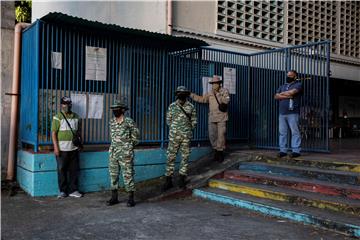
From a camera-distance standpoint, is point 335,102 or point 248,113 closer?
point 248,113

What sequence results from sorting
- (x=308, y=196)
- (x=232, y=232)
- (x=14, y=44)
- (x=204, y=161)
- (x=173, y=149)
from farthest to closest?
1. (x=204, y=161)
2. (x=14, y=44)
3. (x=173, y=149)
4. (x=308, y=196)
5. (x=232, y=232)

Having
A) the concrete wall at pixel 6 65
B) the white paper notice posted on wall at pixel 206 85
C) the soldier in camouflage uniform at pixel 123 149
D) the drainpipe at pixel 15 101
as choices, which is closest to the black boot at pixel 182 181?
the soldier in camouflage uniform at pixel 123 149


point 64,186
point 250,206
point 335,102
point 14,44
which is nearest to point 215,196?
point 250,206

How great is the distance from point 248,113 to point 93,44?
425 cm

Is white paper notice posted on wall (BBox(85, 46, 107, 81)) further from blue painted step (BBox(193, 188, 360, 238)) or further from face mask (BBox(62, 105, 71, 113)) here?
blue painted step (BBox(193, 188, 360, 238))

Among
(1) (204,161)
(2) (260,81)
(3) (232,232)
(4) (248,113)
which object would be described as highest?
(2) (260,81)

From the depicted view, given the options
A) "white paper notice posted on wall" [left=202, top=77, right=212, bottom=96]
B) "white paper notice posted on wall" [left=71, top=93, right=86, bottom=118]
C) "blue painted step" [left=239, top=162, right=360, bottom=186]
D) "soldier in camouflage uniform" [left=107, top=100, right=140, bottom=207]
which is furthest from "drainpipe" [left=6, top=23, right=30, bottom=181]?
"blue painted step" [left=239, top=162, right=360, bottom=186]

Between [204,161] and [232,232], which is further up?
[204,161]

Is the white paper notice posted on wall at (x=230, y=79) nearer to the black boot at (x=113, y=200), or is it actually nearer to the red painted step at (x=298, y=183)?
the red painted step at (x=298, y=183)

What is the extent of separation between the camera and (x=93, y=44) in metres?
7.94

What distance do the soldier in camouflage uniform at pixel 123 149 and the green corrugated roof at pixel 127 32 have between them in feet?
5.70

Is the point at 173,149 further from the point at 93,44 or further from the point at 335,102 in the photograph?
the point at 335,102

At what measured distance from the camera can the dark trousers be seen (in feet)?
23.5

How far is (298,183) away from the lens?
6.73 meters
